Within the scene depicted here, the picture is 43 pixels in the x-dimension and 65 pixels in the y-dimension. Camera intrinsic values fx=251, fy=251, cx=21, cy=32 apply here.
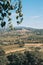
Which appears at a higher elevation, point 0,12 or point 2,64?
point 0,12

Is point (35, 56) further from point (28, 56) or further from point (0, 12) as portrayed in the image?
point (0, 12)

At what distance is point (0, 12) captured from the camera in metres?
19.2

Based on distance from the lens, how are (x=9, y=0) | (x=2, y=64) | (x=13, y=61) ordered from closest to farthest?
(x=9, y=0) → (x=2, y=64) → (x=13, y=61)

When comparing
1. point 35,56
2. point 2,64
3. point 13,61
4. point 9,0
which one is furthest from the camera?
point 35,56

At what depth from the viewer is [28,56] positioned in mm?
75562

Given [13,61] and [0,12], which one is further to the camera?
[13,61]

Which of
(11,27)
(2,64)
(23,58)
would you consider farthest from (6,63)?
(11,27)

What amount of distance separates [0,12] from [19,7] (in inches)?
59.2

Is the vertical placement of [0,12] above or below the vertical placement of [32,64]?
above

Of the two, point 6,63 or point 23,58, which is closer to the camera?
point 6,63

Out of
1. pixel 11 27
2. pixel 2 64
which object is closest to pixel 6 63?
pixel 2 64

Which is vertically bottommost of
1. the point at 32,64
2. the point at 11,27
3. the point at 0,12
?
the point at 32,64

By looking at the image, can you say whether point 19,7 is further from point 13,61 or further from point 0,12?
point 13,61

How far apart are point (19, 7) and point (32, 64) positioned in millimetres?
53424
